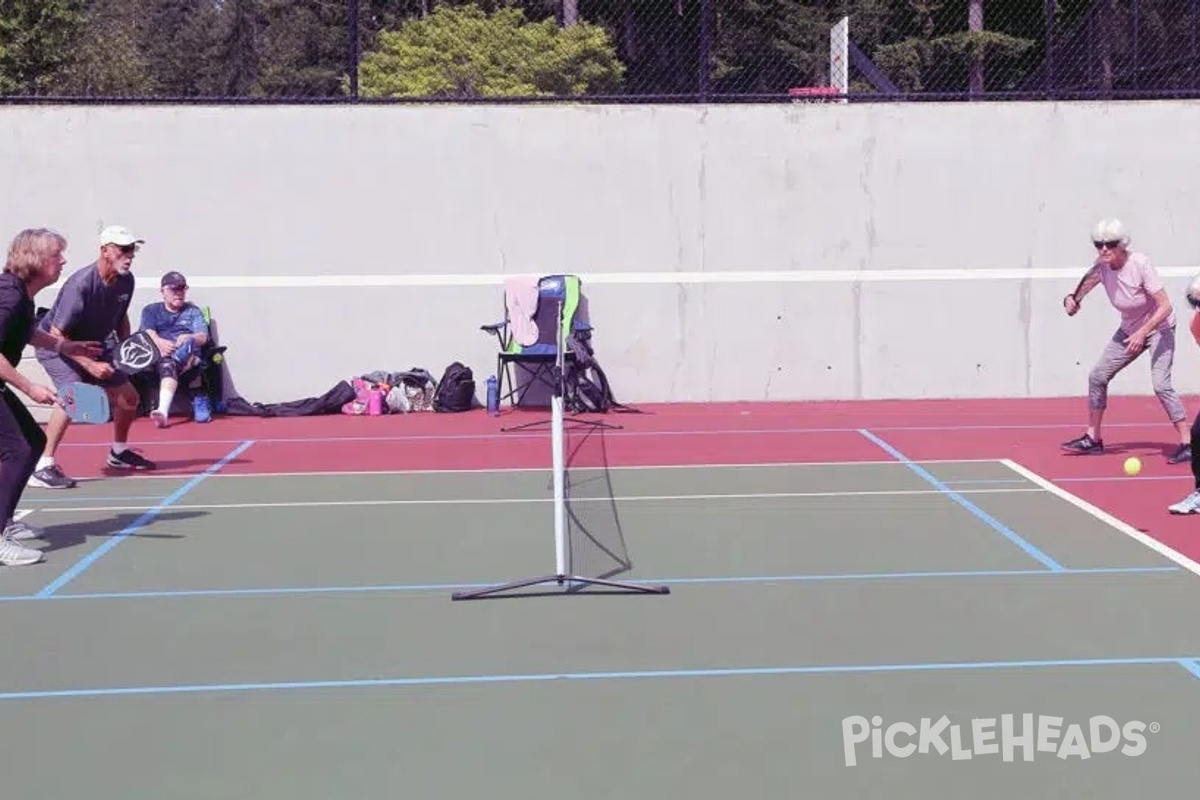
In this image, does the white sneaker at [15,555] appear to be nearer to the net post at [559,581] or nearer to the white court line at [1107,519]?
the net post at [559,581]

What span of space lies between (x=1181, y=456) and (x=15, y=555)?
7.86m

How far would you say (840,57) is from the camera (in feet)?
56.5

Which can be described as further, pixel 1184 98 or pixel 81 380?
pixel 1184 98

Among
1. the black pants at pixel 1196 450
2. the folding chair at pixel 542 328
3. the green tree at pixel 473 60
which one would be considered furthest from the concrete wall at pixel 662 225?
the green tree at pixel 473 60

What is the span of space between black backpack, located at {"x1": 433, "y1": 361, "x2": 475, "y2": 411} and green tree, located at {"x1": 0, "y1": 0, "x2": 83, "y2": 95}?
12.3 meters

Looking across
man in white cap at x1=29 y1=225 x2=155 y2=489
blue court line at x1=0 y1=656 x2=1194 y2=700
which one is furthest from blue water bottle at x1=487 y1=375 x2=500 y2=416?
blue court line at x1=0 y1=656 x2=1194 y2=700

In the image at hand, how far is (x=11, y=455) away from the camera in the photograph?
26.5ft

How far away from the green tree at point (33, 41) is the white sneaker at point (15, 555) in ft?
56.8

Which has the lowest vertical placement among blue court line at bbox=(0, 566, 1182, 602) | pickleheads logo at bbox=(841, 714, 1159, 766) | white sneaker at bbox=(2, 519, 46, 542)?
pickleheads logo at bbox=(841, 714, 1159, 766)

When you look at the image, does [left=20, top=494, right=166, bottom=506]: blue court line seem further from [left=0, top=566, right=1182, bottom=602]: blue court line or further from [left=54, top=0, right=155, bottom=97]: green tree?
[left=54, top=0, right=155, bottom=97]: green tree

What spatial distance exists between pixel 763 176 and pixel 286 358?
16.2 ft

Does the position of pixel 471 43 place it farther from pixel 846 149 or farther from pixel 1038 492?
pixel 1038 492

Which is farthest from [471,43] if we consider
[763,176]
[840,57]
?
[763,176]

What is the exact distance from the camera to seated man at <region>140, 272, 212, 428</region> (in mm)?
13578
